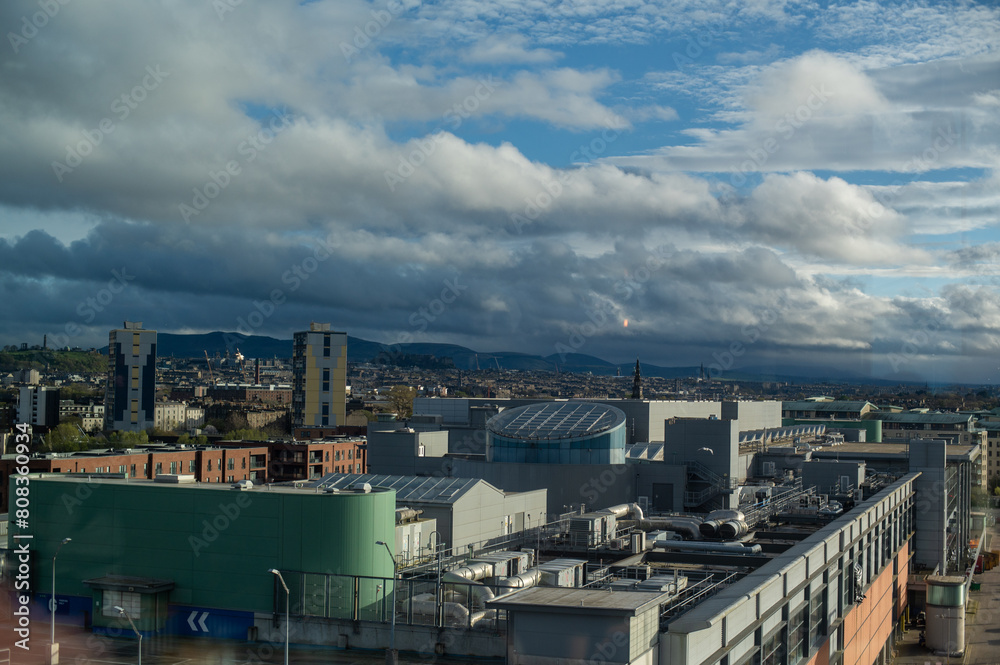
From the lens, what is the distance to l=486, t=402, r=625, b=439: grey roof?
202ft

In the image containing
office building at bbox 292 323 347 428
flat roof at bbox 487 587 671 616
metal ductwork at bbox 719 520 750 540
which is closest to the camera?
flat roof at bbox 487 587 671 616

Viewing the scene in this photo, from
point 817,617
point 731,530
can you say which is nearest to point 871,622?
point 731,530

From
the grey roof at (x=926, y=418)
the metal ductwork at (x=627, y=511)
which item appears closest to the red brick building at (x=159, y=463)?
the metal ductwork at (x=627, y=511)

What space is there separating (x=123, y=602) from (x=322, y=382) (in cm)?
14664

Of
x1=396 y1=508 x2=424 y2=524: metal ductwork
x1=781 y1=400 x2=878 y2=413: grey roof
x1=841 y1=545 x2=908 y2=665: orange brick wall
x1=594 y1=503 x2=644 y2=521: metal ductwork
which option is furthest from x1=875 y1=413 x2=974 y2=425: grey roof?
x1=396 y1=508 x2=424 y2=524: metal ductwork

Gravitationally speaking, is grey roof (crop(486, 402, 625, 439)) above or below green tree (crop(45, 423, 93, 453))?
above

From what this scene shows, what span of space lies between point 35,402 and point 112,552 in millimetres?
134706

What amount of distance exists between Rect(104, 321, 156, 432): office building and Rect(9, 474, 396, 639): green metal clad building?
475 ft

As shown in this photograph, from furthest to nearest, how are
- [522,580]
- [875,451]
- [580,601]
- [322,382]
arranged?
1. [322,382]
2. [875,451]
3. [522,580]
4. [580,601]

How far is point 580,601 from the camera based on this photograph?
19.3 meters

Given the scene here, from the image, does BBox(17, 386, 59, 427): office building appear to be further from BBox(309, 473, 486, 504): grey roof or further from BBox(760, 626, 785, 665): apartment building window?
BBox(760, 626, 785, 665): apartment building window

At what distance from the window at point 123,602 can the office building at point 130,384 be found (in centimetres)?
14621

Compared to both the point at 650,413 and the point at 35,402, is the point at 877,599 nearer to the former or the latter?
the point at 650,413

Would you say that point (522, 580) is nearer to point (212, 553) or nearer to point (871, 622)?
point (212, 553)
